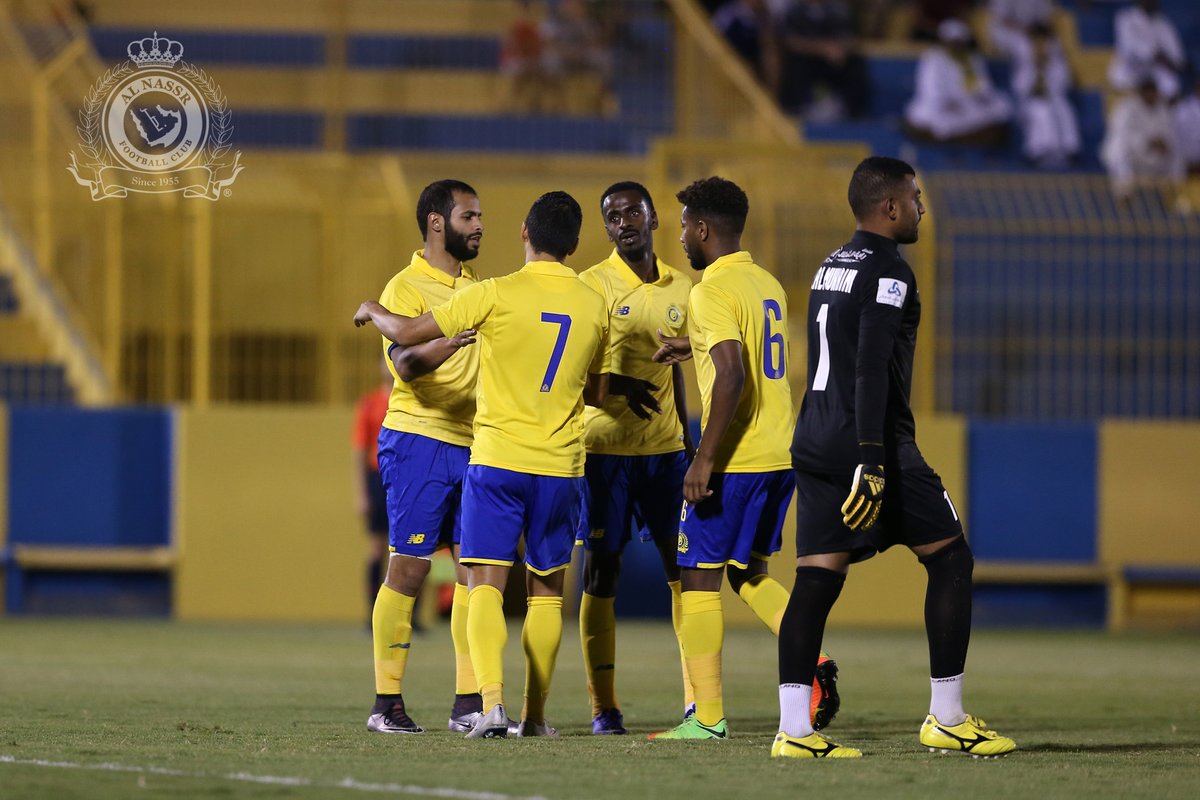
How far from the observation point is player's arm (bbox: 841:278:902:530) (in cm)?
688

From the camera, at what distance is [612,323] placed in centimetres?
848

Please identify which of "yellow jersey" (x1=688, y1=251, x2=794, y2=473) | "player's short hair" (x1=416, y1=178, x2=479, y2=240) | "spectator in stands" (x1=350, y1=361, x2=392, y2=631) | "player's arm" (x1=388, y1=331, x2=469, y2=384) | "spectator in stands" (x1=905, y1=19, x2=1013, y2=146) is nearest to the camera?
"player's arm" (x1=388, y1=331, x2=469, y2=384)

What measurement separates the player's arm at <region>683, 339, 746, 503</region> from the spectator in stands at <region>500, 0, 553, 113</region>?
1448 cm

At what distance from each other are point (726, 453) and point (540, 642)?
1.05 metres

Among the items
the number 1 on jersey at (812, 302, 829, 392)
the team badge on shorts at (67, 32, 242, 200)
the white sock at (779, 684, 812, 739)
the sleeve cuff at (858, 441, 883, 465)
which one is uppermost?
the team badge on shorts at (67, 32, 242, 200)

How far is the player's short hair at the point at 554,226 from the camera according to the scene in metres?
7.84

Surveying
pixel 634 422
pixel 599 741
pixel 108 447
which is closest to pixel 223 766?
pixel 599 741

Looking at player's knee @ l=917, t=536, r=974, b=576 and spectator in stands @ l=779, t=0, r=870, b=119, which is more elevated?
spectator in stands @ l=779, t=0, r=870, b=119

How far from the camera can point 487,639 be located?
25.2 feet

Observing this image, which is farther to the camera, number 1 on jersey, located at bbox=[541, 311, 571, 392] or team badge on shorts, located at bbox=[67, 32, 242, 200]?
team badge on shorts, located at bbox=[67, 32, 242, 200]

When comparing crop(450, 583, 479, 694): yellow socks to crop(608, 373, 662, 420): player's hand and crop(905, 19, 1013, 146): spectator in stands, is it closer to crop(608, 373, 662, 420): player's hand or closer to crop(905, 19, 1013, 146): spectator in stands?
crop(608, 373, 662, 420): player's hand

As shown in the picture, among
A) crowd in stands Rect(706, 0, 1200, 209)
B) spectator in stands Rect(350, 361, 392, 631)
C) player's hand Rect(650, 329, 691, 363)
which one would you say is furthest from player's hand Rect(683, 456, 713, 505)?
crowd in stands Rect(706, 0, 1200, 209)

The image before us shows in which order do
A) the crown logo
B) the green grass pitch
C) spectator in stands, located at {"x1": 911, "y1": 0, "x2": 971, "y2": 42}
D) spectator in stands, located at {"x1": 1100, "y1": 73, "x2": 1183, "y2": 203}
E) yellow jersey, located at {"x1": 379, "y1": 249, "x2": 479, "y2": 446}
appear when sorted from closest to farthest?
1. the green grass pitch
2. yellow jersey, located at {"x1": 379, "y1": 249, "x2": 479, "y2": 446}
3. the crown logo
4. spectator in stands, located at {"x1": 1100, "y1": 73, "x2": 1183, "y2": 203}
5. spectator in stands, located at {"x1": 911, "y1": 0, "x2": 971, "y2": 42}

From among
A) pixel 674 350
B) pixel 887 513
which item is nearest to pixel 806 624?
pixel 887 513
